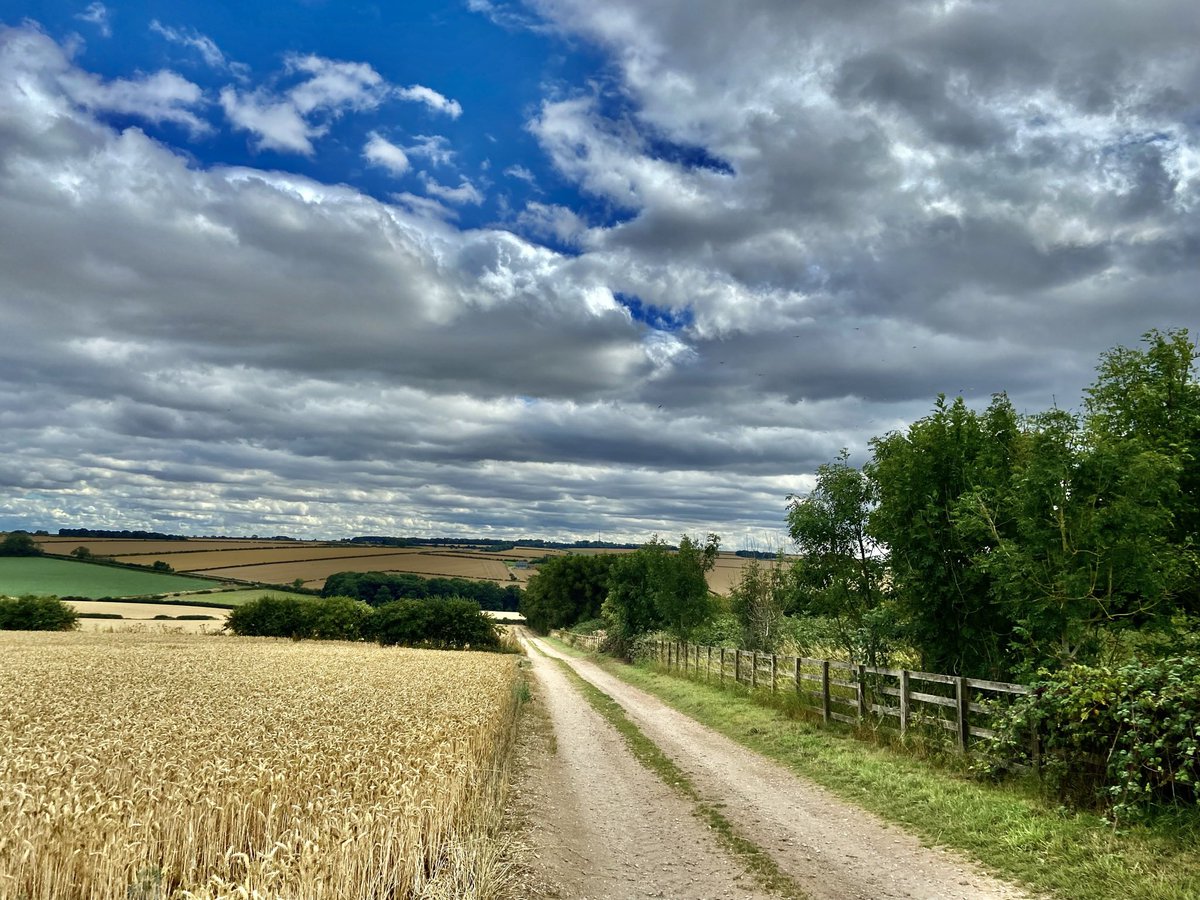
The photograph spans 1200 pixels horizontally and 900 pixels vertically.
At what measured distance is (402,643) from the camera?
68875mm

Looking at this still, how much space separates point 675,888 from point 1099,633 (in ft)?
34.6

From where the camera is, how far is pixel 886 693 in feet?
57.8

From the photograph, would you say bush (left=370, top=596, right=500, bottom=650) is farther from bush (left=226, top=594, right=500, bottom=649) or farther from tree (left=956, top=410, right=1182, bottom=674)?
tree (left=956, top=410, right=1182, bottom=674)

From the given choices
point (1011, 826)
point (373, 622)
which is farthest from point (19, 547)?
point (1011, 826)

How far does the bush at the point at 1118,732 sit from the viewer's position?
32.1 feet

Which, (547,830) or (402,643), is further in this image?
(402,643)

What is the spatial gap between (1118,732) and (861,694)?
8280 mm

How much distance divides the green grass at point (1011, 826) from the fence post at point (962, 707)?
1.93 ft

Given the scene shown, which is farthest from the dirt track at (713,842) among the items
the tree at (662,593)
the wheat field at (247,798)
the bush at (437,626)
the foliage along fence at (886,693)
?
the bush at (437,626)

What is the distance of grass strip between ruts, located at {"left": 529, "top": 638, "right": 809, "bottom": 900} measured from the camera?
28.8ft

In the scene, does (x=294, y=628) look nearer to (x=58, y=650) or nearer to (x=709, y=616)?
(x=58, y=650)

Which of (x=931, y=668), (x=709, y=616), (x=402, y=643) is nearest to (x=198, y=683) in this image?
(x=931, y=668)

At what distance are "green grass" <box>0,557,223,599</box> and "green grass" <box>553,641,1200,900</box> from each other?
349ft

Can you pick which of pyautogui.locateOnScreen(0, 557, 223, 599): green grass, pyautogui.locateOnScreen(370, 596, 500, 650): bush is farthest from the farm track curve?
pyautogui.locateOnScreen(0, 557, 223, 599): green grass
